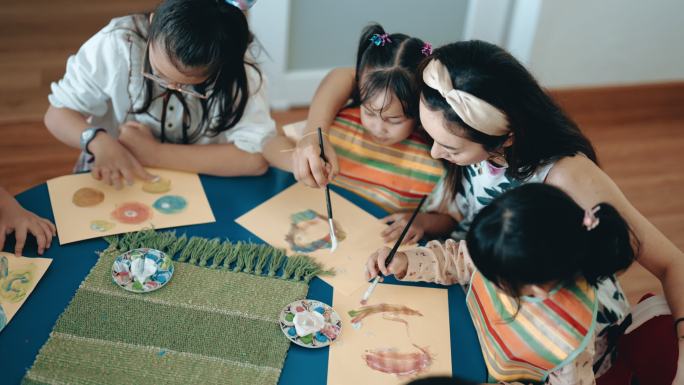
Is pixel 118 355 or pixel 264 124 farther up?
pixel 264 124

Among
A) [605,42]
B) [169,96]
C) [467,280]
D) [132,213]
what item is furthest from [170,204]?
[605,42]

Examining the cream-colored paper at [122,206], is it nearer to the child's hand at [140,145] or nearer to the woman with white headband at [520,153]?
the child's hand at [140,145]

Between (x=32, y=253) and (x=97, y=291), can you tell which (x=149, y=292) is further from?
(x=32, y=253)

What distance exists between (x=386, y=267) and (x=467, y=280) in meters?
0.15

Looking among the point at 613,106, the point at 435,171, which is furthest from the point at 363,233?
the point at 613,106

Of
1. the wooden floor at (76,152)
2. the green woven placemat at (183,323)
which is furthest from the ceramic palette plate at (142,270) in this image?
the wooden floor at (76,152)

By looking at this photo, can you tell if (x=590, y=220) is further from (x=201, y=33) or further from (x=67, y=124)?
(x=67, y=124)

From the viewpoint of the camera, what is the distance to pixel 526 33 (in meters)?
2.65

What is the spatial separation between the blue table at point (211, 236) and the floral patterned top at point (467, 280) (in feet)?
0.12

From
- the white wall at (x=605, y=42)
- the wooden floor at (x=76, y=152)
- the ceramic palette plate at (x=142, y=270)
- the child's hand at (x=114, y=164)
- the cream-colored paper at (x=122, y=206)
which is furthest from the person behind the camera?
the white wall at (x=605, y=42)

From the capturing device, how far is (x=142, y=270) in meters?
1.08

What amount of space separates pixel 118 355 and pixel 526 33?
2181mm

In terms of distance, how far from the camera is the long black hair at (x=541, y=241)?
92cm

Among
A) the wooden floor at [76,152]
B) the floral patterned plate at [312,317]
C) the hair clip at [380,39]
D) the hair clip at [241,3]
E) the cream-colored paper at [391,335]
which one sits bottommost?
the wooden floor at [76,152]
